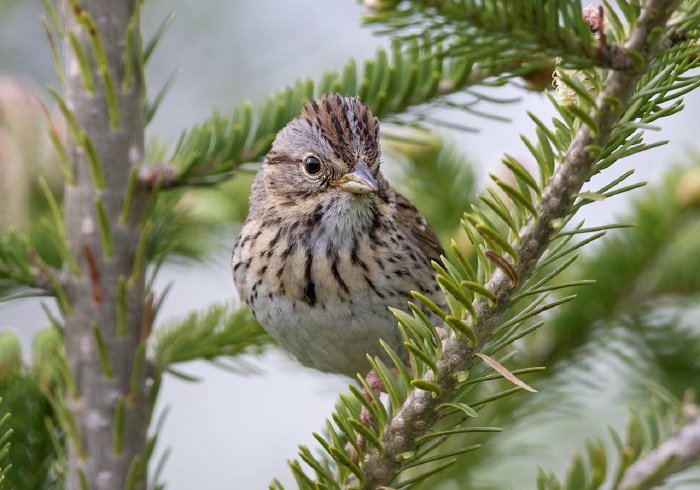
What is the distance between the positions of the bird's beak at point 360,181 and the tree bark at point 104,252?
660 millimetres

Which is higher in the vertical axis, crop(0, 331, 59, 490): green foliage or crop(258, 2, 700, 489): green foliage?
crop(0, 331, 59, 490): green foliage

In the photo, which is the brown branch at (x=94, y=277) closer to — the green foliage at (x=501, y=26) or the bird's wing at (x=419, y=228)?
the green foliage at (x=501, y=26)

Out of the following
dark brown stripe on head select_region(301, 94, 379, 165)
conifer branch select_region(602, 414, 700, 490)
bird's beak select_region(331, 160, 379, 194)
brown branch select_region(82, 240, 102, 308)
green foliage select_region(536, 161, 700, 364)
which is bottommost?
conifer branch select_region(602, 414, 700, 490)

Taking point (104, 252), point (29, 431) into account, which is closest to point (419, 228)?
point (104, 252)

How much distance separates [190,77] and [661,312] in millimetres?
5611

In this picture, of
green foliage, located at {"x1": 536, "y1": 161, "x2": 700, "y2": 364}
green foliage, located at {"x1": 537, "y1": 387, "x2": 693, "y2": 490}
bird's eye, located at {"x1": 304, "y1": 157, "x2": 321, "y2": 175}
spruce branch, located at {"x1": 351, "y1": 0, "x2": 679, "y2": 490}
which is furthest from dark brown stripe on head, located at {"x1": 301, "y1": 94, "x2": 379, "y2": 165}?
green foliage, located at {"x1": 537, "y1": 387, "x2": 693, "y2": 490}

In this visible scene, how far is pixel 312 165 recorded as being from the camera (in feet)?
8.59

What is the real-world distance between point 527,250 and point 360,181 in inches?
45.4

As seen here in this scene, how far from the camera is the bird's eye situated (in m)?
2.60

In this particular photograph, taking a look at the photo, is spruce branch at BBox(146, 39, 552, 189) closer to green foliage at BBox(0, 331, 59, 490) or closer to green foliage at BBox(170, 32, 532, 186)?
green foliage at BBox(170, 32, 532, 186)

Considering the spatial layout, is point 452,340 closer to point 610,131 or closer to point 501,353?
point 610,131

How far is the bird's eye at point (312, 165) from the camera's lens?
2.60 m

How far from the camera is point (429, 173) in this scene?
300 cm

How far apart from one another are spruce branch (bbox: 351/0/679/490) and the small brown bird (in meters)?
0.94
